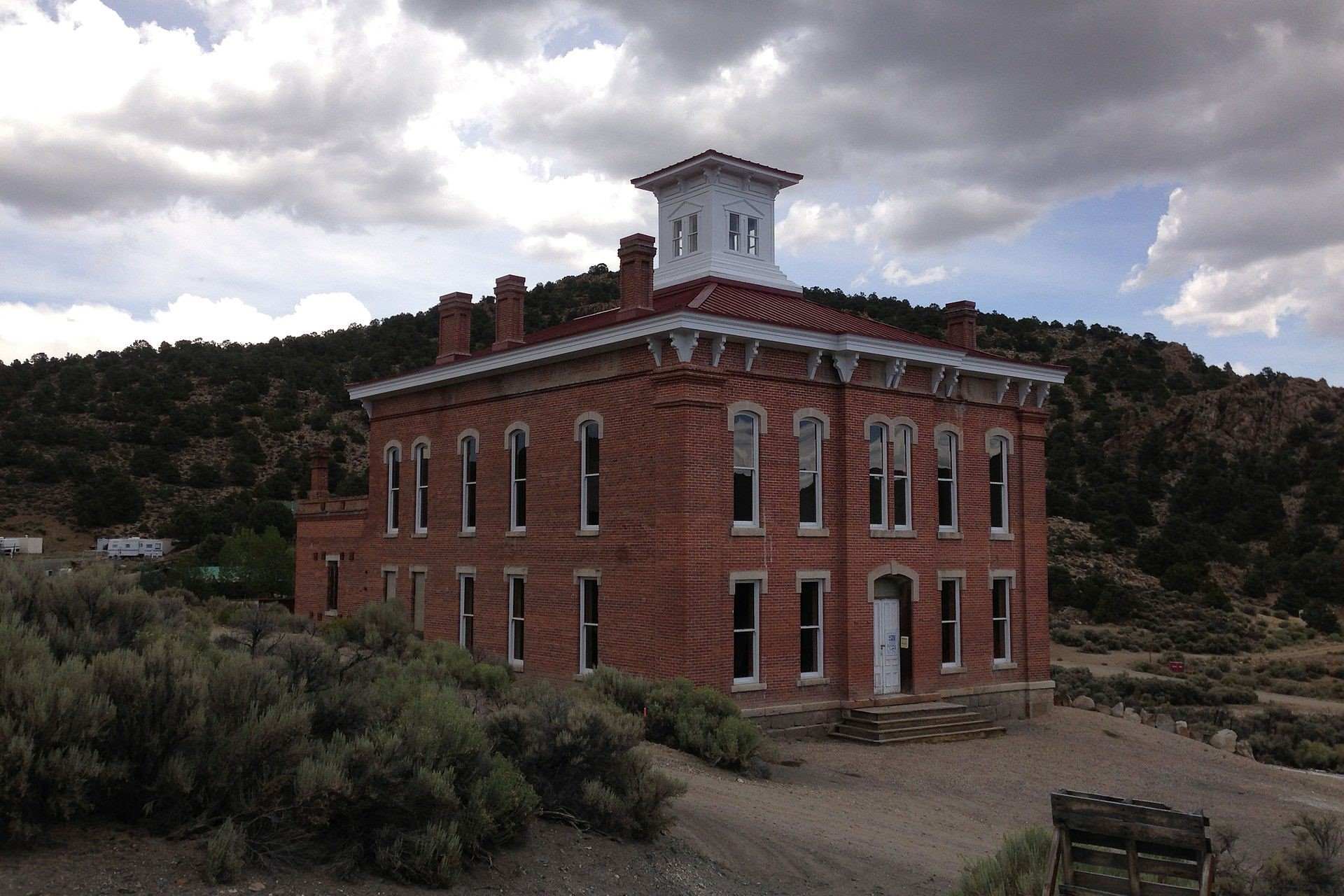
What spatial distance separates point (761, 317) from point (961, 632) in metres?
8.95

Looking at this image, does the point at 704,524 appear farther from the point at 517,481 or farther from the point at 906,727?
the point at 517,481

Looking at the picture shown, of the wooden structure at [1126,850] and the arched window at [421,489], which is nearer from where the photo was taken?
the wooden structure at [1126,850]

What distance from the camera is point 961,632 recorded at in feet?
84.1

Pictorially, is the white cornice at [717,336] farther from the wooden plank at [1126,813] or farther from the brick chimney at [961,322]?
the wooden plank at [1126,813]

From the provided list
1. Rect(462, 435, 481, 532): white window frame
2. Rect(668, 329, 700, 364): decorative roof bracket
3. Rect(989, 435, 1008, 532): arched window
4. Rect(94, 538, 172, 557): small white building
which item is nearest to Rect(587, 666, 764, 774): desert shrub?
Rect(668, 329, 700, 364): decorative roof bracket

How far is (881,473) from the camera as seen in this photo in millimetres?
24062

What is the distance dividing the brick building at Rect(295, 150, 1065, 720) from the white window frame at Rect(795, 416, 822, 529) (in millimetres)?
47

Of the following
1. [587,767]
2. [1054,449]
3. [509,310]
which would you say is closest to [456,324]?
[509,310]

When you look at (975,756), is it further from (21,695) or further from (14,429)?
(14,429)

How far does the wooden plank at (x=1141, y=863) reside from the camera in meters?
8.38

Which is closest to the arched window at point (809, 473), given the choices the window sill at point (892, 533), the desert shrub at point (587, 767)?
the window sill at point (892, 533)

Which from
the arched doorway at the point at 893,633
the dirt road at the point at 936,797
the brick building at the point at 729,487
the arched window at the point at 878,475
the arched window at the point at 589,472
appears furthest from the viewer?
the arched window at the point at 878,475

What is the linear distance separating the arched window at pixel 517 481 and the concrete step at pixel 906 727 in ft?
28.6

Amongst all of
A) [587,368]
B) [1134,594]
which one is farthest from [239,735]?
[1134,594]
